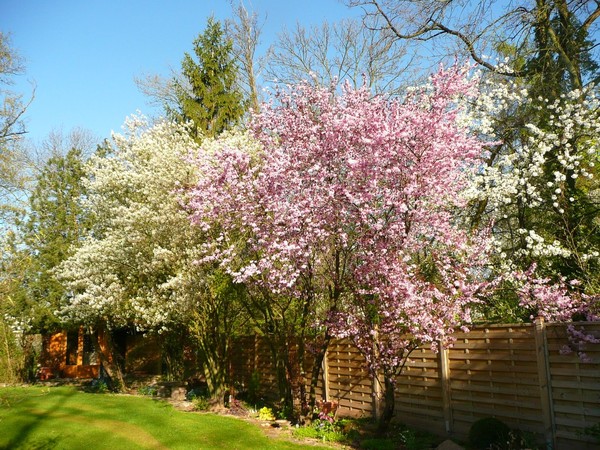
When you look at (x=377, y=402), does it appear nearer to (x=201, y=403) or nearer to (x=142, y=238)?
(x=201, y=403)

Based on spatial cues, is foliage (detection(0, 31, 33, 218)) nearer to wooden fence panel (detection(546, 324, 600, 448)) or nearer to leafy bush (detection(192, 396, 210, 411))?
leafy bush (detection(192, 396, 210, 411))

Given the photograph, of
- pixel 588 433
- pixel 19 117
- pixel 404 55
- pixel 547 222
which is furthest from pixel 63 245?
pixel 588 433

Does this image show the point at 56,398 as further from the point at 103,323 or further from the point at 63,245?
the point at 63,245

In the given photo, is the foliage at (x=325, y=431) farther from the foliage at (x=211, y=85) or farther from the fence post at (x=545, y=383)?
the foliage at (x=211, y=85)

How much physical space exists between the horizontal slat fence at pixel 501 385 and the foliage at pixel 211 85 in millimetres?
12227

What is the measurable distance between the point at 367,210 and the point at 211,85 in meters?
14.3

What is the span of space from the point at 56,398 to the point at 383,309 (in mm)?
10899

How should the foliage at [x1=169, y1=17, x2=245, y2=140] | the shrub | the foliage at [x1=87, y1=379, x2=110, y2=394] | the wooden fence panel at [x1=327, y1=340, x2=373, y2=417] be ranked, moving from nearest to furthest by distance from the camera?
the shrub → the wooden fence panel at [x1=327, y1=340, x2=373, y2=417] → the foliage at [x1=87, y1=379, x2=110, y2=394] → the foliage at [x1=169, y1=17, x2=245, y2=140]

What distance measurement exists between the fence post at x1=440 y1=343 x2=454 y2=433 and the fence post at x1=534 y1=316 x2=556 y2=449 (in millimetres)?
1655

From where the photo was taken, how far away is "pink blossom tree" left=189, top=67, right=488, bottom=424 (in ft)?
27.0

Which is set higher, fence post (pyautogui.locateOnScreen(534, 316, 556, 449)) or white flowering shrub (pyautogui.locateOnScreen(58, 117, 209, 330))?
white flowering shrub (pyautogui.locateOnScreen(58, 117, 209, 330))

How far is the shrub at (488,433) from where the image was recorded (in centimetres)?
744

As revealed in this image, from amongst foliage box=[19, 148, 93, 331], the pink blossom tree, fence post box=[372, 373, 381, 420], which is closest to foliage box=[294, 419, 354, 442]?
fence post box=[372, 373, 381, 420]

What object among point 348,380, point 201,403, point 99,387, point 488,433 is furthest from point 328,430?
point 99,387
